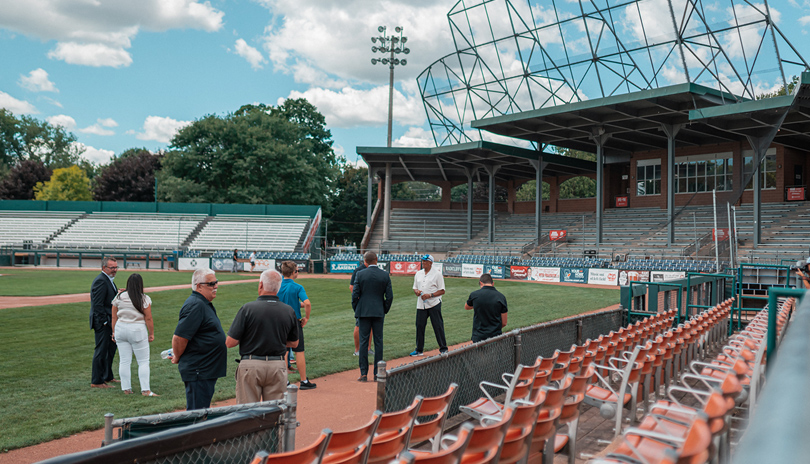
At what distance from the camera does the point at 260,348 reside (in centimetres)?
571

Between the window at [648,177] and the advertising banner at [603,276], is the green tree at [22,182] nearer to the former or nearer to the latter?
the window at [648,177]

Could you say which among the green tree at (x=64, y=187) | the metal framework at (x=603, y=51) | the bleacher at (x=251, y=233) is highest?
the metal framework at (x=603, y=51)

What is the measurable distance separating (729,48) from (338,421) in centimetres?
3275

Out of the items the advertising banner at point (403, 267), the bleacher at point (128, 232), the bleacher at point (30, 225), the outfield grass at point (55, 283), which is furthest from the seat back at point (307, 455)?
the bleacher at point (30, 225)

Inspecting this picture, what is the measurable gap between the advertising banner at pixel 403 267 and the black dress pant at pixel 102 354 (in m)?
27.4

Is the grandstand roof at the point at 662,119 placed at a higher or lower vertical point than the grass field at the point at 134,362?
higher

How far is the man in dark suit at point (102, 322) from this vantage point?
8.59m

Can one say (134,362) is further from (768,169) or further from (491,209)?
(768,169)

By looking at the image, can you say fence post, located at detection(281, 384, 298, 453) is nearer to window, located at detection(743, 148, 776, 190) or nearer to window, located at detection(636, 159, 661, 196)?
window, located at detection(743, 148, 776, 190)

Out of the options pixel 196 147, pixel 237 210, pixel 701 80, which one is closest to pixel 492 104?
pixel 701 80

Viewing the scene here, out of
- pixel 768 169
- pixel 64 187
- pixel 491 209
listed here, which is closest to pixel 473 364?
pixel 491 209

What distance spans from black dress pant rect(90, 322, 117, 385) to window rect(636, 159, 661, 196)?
43.7 metres

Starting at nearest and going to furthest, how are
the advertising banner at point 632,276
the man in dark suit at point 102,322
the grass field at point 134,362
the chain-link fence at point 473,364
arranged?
the chain-link fence at point 473,364 → the grass field at point 134,362 → the man in dark suit at point 102,322 → the advertising banner at point 632,276

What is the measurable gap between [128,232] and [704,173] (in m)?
44.4
